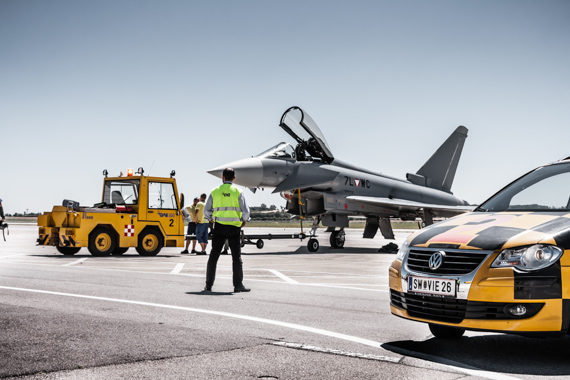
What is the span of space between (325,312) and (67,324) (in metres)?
3.00

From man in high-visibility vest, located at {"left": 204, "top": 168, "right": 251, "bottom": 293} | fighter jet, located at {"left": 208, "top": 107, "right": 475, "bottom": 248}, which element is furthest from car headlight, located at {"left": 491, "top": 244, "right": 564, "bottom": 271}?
fighter jet, located at {"left": 208, "top": 107, "right": 475, "bottom": 248}

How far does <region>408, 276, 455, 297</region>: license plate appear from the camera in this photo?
192 inches

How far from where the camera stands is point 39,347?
4.90 metres

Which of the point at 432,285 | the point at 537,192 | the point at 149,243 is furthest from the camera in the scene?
the point at 149,243

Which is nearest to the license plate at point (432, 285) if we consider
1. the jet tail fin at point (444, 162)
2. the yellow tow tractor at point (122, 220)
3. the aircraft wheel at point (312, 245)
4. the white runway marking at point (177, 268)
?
the white runway marking at point (177, 268)

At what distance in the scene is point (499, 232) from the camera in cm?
496

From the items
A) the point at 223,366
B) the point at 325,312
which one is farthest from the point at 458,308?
the point at 325,312

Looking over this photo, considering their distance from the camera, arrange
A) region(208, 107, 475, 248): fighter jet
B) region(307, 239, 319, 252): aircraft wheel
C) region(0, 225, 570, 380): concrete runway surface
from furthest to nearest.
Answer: region(307, 239, 319, 252): aircraft wheel
region(208, 107, 475, 248): fighter jet
region(0, 225, 570, 380): concrete runway surface

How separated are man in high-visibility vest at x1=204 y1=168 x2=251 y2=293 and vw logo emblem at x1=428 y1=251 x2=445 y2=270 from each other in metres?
4.56

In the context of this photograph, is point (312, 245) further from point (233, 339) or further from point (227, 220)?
point (233, 339)

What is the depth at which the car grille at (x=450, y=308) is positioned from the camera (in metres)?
4.63

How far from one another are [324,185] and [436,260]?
631 inches

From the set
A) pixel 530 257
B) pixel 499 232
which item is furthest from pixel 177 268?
pixel 530 257

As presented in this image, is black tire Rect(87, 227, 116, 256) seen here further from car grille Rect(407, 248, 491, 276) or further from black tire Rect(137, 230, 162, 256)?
car grille Rect(407, 248, 491, 276)
